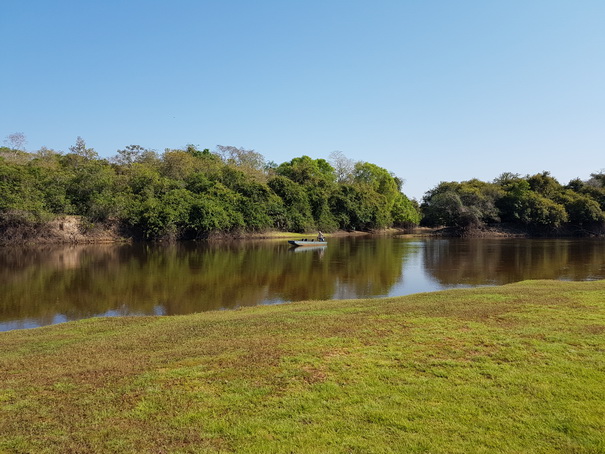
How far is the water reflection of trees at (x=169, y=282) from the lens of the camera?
16.9 meters

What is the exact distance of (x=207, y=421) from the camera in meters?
4.93

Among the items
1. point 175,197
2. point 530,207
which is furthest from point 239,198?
point 530,207

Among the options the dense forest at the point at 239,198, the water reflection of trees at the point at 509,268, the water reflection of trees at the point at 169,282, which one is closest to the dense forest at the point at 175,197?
the dense forest at the point at 239,198

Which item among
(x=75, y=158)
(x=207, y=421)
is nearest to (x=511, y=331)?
(x=207, y=421)

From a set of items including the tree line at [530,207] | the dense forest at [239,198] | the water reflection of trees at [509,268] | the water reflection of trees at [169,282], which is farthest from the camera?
the tree line at [530,207]

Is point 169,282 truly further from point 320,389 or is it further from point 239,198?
point 239,198

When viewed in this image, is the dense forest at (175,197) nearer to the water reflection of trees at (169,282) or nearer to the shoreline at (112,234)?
the shoreline at (112,234)

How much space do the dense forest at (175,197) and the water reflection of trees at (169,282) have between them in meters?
17.9

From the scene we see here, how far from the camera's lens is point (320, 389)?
19.0 feet

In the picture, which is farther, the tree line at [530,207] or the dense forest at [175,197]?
the tree line at [530,207]

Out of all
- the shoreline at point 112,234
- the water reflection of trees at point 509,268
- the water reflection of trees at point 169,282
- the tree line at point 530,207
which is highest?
the tree line at point 530,207

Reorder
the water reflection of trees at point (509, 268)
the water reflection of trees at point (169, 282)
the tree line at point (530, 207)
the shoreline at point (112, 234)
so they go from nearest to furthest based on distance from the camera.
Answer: the water reflection of trees at point (169, 282)
the water reflection of trees at point (509, 268)
the shoreline at point (112, 234)
the tree line at point (530, 207)

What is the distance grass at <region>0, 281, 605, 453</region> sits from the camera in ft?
14.8

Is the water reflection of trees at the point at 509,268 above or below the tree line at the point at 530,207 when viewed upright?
below
